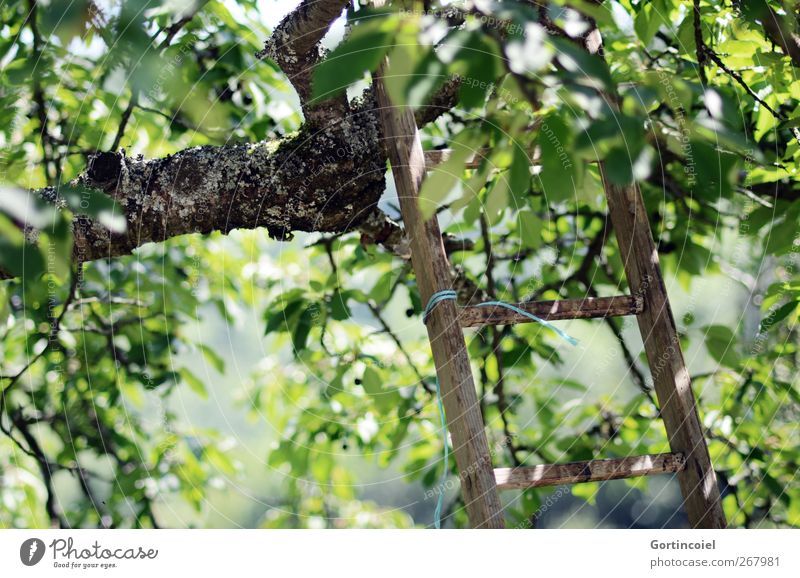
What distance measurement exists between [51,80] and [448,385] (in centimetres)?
111

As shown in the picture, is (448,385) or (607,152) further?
(448,385)

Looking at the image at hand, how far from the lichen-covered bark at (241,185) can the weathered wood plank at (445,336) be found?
0.05 meters

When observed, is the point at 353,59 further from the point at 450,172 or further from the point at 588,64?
the point at 450,172

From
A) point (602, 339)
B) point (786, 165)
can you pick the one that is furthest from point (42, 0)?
point (602, 339)

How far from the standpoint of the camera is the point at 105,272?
190 cm

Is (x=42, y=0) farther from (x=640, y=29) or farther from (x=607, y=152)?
(x=607, y=152)

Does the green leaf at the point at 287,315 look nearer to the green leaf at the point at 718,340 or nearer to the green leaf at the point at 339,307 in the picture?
the green leaf at the point at 339,307

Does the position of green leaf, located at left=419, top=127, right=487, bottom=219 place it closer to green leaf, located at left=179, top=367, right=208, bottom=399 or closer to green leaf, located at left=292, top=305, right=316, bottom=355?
green leaf, located at left=292, top=305, right=316, bottom=355

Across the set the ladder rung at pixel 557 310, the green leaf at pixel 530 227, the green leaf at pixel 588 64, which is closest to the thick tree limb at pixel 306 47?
the ladder rung at pixel 557 310

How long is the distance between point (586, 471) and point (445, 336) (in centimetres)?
26

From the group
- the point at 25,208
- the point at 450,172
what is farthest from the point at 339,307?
the point at 25,208

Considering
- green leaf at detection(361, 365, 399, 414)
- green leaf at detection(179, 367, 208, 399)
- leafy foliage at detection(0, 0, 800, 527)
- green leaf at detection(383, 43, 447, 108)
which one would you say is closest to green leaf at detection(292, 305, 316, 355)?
leafy foliage at detection(0, 0, 800, 527)

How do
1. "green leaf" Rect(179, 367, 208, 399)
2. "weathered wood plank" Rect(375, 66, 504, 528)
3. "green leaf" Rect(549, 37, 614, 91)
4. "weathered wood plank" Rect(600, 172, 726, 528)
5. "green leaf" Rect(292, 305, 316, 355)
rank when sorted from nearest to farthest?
"green leaf" Rect(549, 37, 614, 91)
"weathered wood plank" Rect(375, 66, 504, 528)
"weathered wood plank" Rect(600, 172, 726, 528)
"green leaf" Rect(292, 305, 316, 355)
"green leaf" Rect(179, 367, 208, 399)
